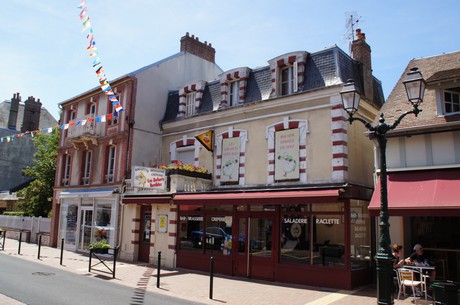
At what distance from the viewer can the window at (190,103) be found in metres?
17.2

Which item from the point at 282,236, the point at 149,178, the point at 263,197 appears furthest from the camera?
the point at 149,178

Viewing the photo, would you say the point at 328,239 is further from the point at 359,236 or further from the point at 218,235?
the point at 218,235

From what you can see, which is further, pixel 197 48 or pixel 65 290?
pixel 197 48

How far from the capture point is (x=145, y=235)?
16.5 m

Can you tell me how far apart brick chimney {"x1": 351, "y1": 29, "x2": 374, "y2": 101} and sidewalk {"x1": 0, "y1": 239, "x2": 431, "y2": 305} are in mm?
6915

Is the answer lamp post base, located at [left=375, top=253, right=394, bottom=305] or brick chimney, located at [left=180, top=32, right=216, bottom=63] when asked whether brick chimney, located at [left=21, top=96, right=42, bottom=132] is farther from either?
lamp post base, located at [left=375, top=253, right=394, bottom=305]

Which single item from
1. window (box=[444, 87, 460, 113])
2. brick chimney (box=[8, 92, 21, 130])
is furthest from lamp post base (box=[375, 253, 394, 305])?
brick chimney (box=[8, 92, 21, 130])

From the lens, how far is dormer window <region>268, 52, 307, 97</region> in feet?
43.7

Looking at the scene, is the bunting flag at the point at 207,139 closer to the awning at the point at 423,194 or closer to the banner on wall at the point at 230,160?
the banner on wall at the point at 230,160

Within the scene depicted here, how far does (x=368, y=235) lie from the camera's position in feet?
39.5

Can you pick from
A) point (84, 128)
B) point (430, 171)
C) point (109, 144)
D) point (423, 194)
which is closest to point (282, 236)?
point (423, 194)

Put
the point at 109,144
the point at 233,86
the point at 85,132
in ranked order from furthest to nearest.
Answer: the point at 85,132
the point at 109,144
the point at 233,86

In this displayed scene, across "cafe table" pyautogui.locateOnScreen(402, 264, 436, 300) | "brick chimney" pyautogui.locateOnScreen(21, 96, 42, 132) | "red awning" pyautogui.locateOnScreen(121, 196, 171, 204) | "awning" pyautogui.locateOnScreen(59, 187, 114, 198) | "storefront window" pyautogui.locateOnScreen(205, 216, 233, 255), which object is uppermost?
"brick chimney" pyautogui.locateOnScreen(21, 96, 42, 132)

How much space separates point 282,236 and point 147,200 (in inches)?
230
